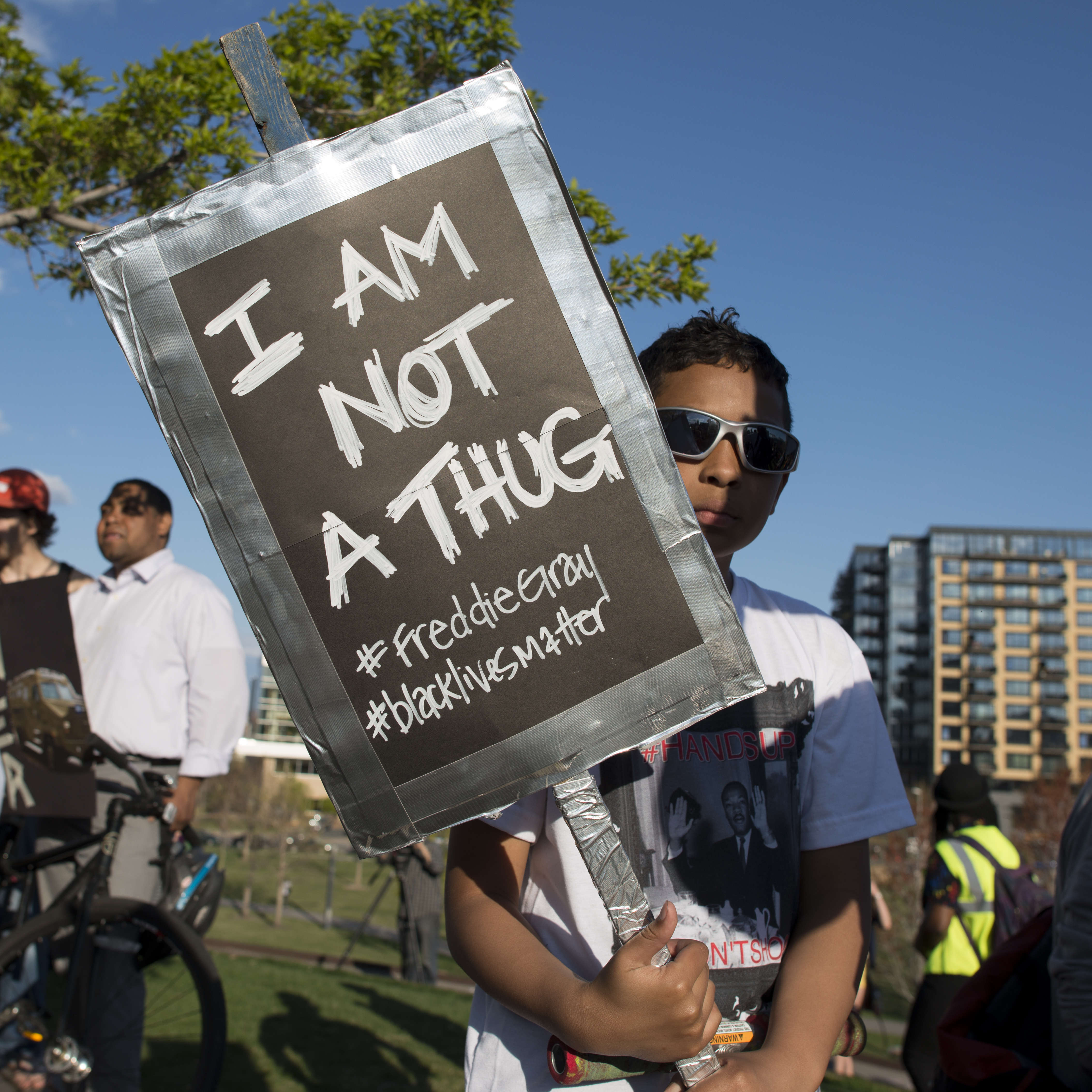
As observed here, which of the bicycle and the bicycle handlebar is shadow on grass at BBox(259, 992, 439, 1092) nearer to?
the bicycle

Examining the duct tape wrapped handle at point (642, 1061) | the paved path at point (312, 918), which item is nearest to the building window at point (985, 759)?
the paved path at point (312, 918)

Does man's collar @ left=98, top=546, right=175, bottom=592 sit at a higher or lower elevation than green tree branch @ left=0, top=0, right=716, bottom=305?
lower

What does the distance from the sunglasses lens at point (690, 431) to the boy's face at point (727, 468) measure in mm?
17

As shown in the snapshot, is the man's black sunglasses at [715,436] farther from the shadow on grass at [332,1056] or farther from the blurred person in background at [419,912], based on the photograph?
the blurred person in background at [419,912]

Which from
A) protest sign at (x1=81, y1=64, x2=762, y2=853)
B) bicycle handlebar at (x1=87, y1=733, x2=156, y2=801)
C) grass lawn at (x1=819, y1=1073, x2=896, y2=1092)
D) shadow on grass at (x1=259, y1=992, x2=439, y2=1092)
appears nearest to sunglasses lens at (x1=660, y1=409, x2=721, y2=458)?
protest sign at (x1=81, y1=64, x2=762, y2=853)

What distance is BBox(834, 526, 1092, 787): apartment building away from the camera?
91.6 metres

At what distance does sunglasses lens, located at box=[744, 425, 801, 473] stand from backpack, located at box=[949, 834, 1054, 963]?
3.38 metres

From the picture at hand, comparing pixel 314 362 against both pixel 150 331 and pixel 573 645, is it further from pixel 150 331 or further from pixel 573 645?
pixel 573 645

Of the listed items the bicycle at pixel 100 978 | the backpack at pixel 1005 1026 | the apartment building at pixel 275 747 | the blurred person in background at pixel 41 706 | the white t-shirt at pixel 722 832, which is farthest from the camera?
the apartment building at pixel 275 747

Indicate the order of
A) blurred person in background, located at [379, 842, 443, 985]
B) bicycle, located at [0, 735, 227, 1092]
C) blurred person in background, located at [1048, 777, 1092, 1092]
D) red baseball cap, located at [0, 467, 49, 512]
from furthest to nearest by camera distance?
1. blurred person in background, located at [379, 842, 443, 985]
2. red baseball cap, located at [0, 467, 49, 512]
3. bicycle, located at [0, 735, 227, 1092]
4. blurred person in background, located at [1048, 777, 1092, 1092]

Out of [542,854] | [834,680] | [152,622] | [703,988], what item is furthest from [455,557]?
[152,622]

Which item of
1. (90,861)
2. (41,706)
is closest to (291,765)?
(41,706)

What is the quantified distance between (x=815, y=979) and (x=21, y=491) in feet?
13.0

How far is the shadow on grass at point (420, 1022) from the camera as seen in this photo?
5.64 m
